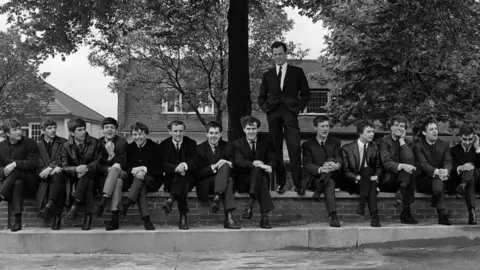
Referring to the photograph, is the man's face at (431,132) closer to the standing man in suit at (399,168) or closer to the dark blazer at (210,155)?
the standing man in suit at (399,168)

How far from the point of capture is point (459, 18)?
1145cm

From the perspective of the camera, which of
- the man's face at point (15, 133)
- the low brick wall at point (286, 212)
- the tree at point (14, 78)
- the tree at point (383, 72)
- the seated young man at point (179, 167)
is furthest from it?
the tree at point (14, 78)

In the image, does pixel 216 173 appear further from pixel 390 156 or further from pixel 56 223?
pixel 390 156

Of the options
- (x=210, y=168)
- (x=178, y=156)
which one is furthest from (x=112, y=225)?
(x=210, y=168)

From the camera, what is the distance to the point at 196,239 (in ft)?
25.6

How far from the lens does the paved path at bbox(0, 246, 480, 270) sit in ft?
22.2

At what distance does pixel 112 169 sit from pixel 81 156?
56 cm

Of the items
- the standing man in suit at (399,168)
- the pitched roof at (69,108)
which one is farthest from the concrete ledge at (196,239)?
the pitched roof at (69,108)

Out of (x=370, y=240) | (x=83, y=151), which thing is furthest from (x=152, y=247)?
(x=370, y=240)

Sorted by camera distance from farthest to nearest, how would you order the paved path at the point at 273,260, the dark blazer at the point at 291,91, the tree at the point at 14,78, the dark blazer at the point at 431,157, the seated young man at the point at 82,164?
the tree at the point at 14,78
the dark blazer at the point at 291,91
the dark blazer at the point at 431,157
the seated young man at the point at 82,164
the paved path at the point at 273,260

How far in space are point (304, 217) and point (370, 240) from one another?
1.08 m

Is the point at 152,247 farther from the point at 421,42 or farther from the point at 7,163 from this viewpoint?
the point at 421,42

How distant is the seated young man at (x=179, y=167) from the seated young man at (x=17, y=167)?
188 centimetres

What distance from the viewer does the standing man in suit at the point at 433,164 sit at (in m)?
8.45
